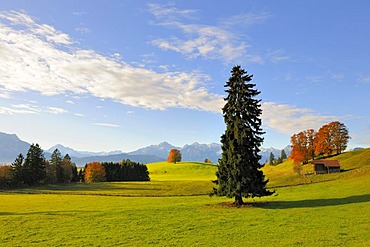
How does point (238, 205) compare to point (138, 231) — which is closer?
point (138, 231)

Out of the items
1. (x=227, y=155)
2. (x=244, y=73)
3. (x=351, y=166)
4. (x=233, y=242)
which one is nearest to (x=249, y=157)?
(x=227, y=155)

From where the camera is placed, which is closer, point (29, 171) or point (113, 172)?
point (29, 171)

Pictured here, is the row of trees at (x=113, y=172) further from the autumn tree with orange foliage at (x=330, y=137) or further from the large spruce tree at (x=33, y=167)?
the autumn tree with orange foliage at (x=330, y=137)

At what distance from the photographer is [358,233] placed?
22.4 metres

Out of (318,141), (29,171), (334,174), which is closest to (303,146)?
(318,141)

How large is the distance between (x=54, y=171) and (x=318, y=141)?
9932 centimetres

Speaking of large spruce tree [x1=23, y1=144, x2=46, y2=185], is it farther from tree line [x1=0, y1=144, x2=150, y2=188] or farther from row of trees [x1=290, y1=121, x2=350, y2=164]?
row of trees [x1=290, y1=121, x2=350, y2=164]

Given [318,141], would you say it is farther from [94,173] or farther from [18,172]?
[18,172]

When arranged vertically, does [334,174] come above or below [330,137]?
below

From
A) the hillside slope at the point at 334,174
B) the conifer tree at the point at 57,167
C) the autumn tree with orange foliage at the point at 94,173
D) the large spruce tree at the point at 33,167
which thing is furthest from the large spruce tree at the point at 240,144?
the autumn tree with orange foliage at the point at 94,173

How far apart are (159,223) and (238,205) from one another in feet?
44.3

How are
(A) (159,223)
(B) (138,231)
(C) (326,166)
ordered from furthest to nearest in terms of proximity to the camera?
(C) (326,166) < (A) (159,223) < (B) (138,231)

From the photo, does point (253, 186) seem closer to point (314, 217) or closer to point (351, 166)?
point (314, 217)

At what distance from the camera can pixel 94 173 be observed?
429ft
